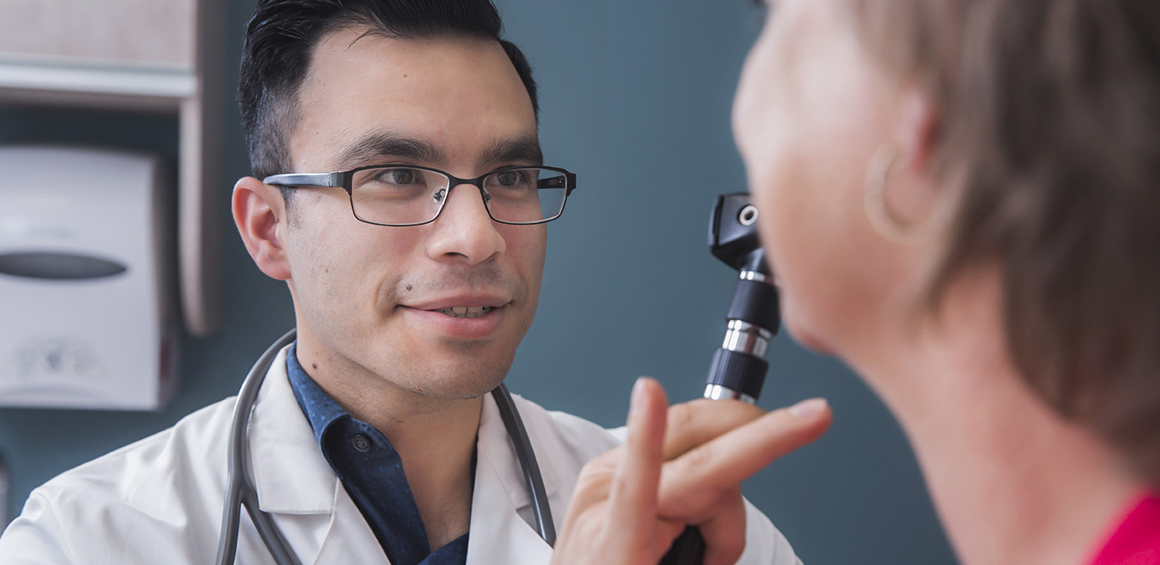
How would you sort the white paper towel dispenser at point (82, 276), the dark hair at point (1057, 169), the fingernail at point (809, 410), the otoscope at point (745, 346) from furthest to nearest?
the white paper towel dispenser at point (82, 276) → the otoscope at point (745, 346) → the fingernail at point (809, 410) → the dark hair at point (1057, 169)

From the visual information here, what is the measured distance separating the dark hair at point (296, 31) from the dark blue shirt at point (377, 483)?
0.34 metres

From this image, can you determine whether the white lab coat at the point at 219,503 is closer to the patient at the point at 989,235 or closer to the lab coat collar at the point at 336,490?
the lab coat collar at the point at 336,490

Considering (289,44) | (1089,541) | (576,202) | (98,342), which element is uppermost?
(289,44)

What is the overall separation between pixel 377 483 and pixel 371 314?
8.9 inches

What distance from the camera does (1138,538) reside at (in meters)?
0.36

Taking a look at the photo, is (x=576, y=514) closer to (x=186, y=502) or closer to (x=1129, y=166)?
(x=1129, y=166)

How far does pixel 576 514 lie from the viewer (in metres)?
0.64

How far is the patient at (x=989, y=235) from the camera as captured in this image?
30 centimetres

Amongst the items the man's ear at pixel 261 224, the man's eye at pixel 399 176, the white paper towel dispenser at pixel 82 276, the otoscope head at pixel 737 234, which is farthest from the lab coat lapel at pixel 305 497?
the otoscope head at pixel 737 234

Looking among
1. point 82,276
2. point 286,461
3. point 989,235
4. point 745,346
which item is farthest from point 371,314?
point 989,235

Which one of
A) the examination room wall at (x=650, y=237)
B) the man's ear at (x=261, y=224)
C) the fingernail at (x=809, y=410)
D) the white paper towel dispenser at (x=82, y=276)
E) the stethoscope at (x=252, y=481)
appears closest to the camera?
the fingernail at (x=809, y=410)

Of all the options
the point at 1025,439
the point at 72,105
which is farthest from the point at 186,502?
the point at 1025,439

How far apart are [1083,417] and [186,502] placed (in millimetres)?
936

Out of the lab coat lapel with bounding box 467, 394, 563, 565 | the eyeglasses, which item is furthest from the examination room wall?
the eyeglasses
